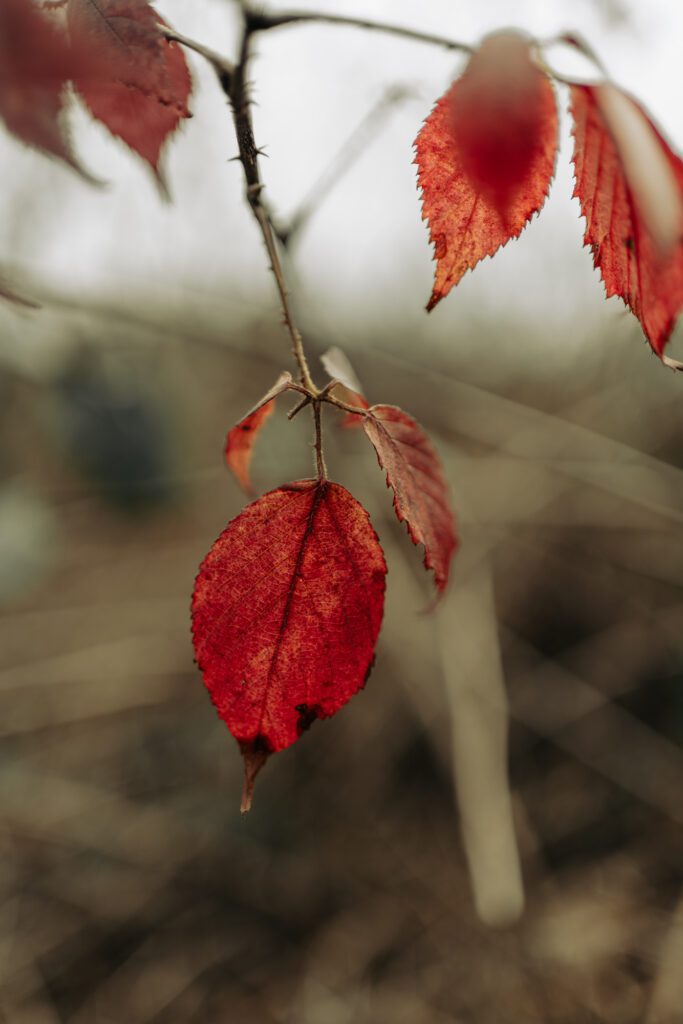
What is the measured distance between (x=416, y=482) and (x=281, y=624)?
0.45ft

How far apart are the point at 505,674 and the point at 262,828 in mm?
729

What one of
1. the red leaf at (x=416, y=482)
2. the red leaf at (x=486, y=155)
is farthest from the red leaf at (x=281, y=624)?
the red leaf at (x=486, y=155)

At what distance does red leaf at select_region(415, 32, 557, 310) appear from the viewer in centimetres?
31

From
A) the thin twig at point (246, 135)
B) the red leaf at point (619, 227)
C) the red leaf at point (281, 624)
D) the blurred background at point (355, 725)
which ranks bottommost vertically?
→ the blurred background at point (355, 725)

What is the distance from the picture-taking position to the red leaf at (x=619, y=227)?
1.03 feet

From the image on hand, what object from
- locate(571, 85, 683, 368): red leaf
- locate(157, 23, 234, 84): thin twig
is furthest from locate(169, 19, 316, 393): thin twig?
locate(571, 85, 683, 368): red leaf

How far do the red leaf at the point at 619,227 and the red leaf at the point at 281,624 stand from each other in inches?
7.2

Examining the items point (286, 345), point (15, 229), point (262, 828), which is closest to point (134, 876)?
point (262, 828)

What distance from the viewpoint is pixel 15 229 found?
178 cm

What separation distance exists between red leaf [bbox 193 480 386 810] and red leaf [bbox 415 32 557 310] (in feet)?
0.51

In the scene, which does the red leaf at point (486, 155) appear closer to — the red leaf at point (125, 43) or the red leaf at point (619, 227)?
the red leaf at point (619, 227)

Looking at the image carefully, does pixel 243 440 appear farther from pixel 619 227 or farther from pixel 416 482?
pixel 619 227

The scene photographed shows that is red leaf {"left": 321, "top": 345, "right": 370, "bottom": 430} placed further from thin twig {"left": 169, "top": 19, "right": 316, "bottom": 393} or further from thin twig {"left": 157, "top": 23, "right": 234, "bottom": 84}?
thin twig {"left": 157, "top": 23, "right": 234, "bottom": 84}

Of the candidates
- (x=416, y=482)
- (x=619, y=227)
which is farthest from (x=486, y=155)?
(x=416, y=482)
